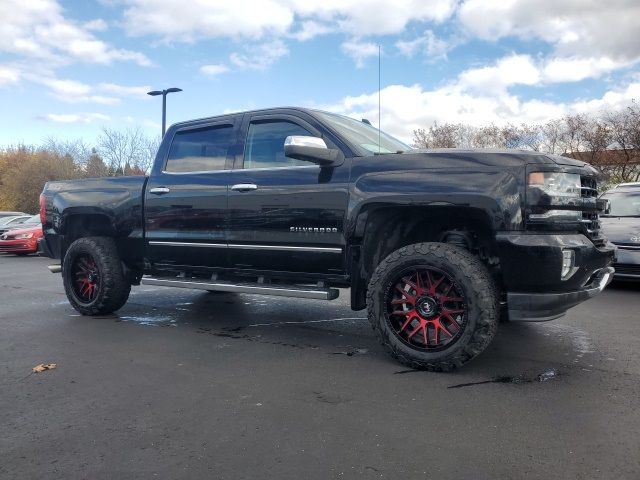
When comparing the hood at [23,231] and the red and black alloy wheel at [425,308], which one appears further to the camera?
the hood at [23,231]

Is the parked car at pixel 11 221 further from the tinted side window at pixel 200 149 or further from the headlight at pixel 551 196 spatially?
the headlight at pixel 551 196

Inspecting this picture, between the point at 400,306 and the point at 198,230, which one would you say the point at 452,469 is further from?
the point at 198,230

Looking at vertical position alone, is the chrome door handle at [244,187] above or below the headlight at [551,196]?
above

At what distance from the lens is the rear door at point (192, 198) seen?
17.0ft

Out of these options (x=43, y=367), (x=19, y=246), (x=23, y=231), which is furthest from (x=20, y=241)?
(x=43, y=367)

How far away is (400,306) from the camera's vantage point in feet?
13.4

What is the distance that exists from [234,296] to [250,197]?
293 centimetres

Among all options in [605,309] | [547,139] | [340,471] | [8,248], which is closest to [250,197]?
[340,471]

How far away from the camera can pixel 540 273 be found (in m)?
3.63

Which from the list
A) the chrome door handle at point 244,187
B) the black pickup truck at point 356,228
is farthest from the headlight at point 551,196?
the chrome door handle at point 244,187

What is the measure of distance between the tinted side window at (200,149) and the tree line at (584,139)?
1908 cm

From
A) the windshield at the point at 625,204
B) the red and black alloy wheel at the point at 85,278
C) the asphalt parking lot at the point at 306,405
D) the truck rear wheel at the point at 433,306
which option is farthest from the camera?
the windshield at the point at 625,204

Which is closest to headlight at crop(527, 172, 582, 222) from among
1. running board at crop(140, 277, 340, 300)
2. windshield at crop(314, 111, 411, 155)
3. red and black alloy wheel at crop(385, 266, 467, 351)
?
red and black alloy wheel at crop(385, 266, 467, 351)

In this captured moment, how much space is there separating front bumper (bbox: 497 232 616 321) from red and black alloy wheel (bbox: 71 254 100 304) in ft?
14.2
